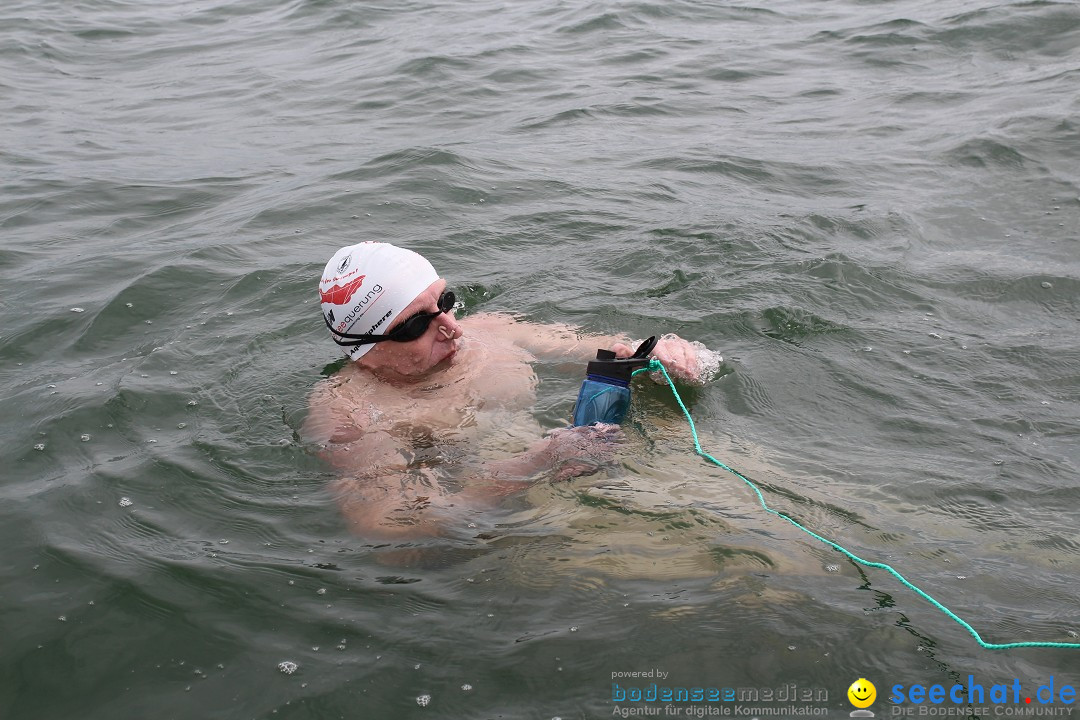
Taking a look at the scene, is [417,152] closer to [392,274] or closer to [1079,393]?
[392,274]

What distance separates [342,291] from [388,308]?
0.29 m

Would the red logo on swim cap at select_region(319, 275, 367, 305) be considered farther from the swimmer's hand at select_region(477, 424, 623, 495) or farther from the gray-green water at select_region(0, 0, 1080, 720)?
the swimmer's hand at select_region(477, 424, 623, 495)

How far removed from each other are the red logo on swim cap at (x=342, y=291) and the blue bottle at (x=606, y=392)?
4.81 ft

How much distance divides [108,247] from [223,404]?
3.31 metres

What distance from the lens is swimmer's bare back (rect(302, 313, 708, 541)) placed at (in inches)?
181

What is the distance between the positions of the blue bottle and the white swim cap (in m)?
1.22

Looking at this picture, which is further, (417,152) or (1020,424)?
(417,152)

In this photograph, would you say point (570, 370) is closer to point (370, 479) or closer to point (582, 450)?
point (582, 450)

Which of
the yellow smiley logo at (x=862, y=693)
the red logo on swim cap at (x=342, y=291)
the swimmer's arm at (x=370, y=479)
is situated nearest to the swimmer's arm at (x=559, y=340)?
the red logo on swim cap at (x=342, y=291)

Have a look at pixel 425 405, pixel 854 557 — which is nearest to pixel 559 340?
pixel 425 405

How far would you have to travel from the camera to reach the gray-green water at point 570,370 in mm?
3652

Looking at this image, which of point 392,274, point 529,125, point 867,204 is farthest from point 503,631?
point 529,125

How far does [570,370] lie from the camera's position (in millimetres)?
5777

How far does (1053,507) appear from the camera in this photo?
14.2ft
